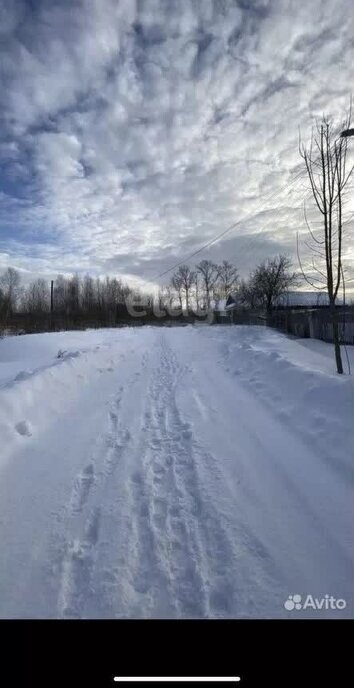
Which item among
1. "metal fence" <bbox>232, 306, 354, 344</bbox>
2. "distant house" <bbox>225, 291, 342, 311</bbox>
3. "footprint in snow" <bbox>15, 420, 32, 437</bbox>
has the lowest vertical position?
"footprint in snow" <bbox>15, 420, 32, 437</bbox>

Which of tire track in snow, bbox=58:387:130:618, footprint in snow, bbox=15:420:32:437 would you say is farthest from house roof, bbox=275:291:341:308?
tire track in snow, bbox=58:387:130:618

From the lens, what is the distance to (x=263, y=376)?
884 cm

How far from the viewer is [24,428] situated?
522cm

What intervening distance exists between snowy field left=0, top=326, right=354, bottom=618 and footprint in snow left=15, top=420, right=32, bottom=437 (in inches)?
0.9

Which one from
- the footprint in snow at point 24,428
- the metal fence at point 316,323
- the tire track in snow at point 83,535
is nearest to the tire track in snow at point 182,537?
the tire track in snow at point 83,535

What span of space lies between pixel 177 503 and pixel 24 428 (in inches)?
129

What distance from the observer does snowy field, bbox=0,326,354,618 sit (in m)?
2.20

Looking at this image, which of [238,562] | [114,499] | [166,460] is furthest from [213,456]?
[238,562]

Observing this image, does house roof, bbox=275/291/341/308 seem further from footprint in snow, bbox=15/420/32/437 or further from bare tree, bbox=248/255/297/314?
footprint in snow, bbox=15/420/32/437

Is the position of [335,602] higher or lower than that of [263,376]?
lower

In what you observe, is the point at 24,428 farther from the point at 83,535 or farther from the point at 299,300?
the point at 299,300
